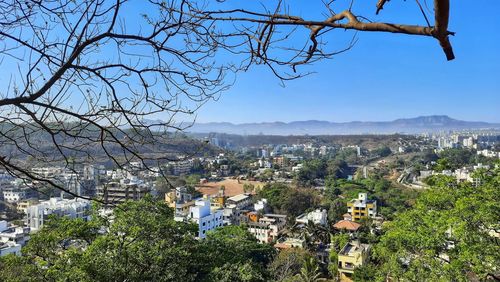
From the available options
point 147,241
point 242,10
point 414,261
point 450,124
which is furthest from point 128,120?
point 450,124

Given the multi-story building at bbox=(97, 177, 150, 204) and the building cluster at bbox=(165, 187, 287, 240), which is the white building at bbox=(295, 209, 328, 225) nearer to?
the building cluster at bbox=(165, 187, 287, 240)

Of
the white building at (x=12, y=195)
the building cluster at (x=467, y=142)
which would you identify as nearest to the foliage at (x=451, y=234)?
the white building at (x=12, y=195)

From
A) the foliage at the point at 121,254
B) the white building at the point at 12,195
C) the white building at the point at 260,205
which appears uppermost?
the foliage at the point at 121,254

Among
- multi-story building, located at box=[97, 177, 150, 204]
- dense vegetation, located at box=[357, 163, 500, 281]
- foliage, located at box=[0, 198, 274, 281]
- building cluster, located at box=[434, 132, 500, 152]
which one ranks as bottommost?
building cluster, located at box=[434, 132, 500, 152]

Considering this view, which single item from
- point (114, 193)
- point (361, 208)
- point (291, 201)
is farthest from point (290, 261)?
point (291, 201)

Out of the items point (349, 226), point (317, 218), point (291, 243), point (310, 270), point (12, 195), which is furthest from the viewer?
point (12, 195)

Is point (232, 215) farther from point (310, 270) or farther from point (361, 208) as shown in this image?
point (310, 270)

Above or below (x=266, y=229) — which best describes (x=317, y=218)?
above

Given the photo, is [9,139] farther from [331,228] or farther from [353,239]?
[331,228]

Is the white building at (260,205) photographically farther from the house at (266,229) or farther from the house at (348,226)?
the house at (348,226)

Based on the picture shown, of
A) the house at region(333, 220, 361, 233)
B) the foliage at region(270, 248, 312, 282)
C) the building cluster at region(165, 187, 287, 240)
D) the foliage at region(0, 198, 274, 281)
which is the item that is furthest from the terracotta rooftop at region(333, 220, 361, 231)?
the foliage at region(0, 198, 274, 281)
